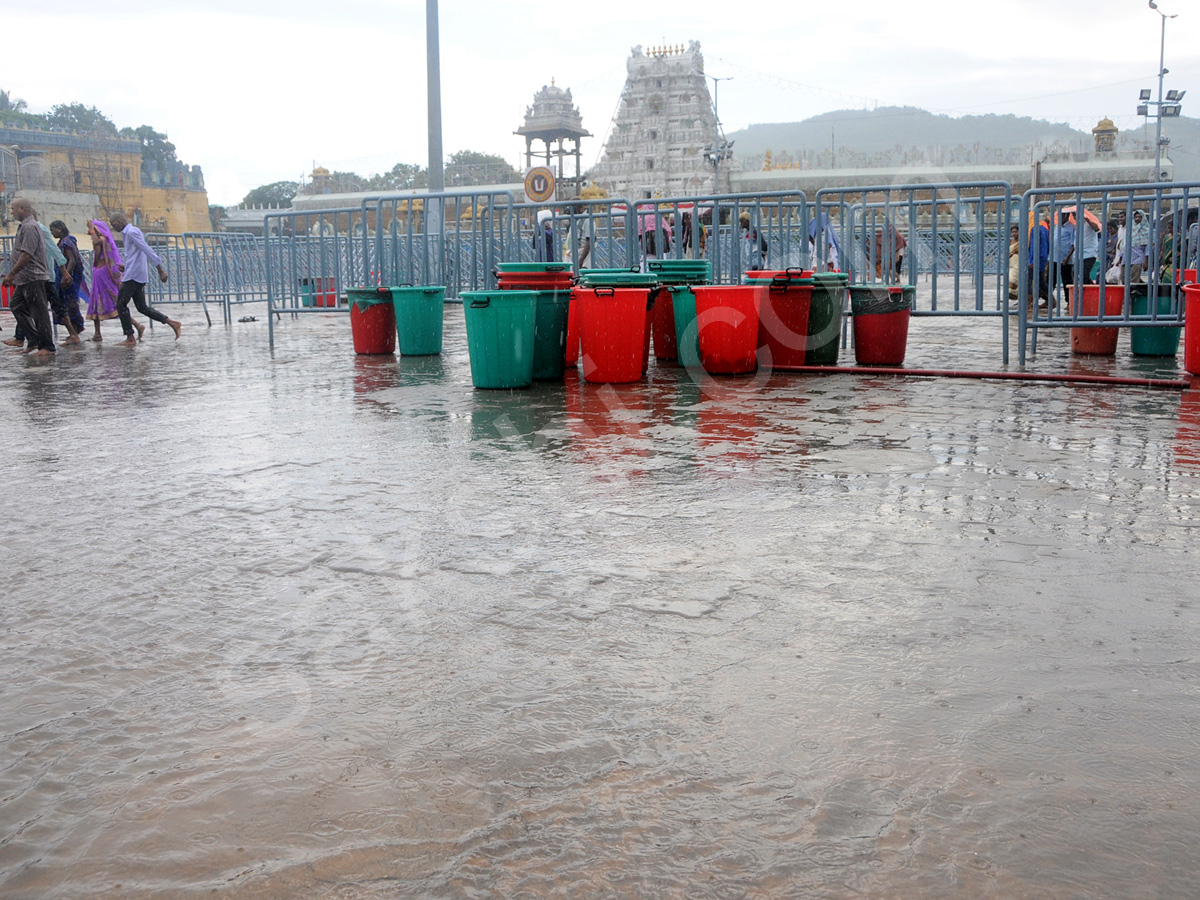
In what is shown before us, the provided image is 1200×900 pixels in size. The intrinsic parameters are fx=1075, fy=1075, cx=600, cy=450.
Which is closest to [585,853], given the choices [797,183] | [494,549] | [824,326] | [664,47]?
[494,549]

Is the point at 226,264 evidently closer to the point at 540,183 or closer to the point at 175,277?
the point at 175,277

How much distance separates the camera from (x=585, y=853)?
201cm

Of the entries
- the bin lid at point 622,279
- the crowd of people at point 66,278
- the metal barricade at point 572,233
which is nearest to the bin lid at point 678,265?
the bin lid at point 622,279

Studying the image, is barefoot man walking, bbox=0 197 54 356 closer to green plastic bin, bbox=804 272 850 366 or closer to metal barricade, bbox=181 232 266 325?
metal barricade, bbox=181 232 266 325

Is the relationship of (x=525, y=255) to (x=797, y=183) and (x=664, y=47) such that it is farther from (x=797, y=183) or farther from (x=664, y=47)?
(x=664, y=47)

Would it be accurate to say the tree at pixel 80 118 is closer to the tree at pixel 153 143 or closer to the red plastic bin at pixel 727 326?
the tree at pixel 153 143

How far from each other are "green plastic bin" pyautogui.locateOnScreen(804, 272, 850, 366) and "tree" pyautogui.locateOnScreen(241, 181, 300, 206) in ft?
497

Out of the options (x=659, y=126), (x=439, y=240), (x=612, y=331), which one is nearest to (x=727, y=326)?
(x=612, y=331)

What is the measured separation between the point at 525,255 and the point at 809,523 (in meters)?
9.64

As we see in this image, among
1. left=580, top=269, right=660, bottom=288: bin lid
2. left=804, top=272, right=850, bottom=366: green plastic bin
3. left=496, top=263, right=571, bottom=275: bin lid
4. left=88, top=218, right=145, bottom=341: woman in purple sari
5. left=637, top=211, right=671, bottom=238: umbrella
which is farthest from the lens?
left=88, top=218, right=145, bottom=341: woman in purple sari

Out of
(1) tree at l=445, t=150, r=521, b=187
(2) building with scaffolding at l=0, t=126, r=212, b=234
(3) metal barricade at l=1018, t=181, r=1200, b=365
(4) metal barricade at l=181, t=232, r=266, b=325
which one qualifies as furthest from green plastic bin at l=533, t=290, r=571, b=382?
(1) tree at l=445, t=150, r=521, b=187

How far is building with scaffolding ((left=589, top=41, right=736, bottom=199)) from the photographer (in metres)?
94.2

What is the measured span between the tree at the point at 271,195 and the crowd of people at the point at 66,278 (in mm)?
143082

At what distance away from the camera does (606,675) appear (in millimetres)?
2783
